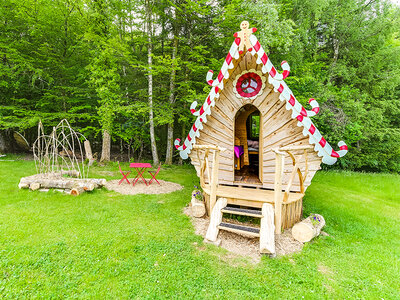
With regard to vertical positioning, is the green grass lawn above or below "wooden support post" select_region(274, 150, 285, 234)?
below

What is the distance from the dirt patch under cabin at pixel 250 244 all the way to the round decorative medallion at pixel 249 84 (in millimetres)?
3227

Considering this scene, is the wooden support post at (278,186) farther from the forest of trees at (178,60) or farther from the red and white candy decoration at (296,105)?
the forest of trees at (178,60)

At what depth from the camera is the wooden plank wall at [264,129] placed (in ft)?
15.2

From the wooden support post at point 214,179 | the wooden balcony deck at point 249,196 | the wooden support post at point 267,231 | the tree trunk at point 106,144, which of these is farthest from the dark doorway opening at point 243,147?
the tree trunk at point 106,144

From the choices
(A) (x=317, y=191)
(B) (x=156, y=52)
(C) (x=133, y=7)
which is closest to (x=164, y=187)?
(A) (x=317, y=191)

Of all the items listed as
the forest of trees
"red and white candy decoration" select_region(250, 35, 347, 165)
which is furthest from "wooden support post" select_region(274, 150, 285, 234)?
the forest of trees

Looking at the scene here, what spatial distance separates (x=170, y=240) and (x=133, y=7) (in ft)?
41.1

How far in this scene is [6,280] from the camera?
2.74 meters

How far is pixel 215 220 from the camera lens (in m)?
4.18

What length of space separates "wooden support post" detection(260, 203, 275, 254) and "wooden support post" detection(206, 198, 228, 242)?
0.87 metres

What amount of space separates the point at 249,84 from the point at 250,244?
143 inches

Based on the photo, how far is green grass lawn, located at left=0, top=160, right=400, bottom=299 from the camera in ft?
9.05

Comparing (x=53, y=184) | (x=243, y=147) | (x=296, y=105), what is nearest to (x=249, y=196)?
(x=296, y=105)

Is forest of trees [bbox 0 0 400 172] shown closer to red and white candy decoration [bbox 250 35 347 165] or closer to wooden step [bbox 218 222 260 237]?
red and white candy decoration [bbox 250 35 347 165]
